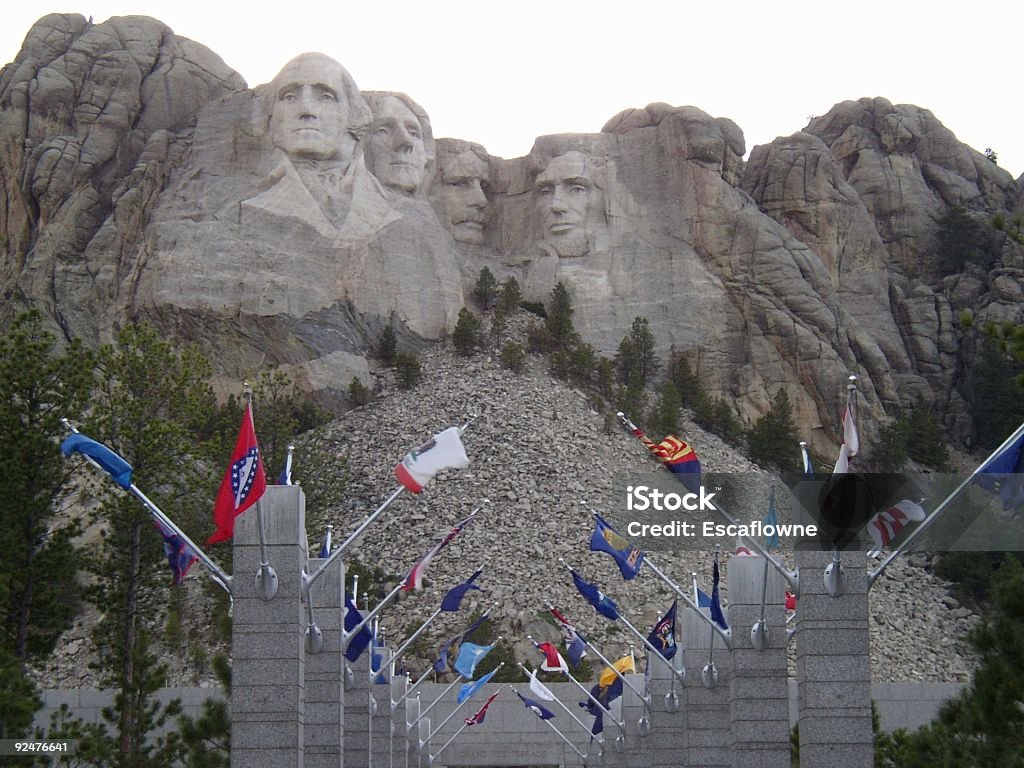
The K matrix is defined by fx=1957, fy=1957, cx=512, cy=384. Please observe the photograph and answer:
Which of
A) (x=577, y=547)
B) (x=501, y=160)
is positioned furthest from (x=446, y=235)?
(x=577, y=547)

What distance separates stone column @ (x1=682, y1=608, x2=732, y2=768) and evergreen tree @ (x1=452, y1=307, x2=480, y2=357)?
132ft

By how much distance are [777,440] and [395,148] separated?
18.9m

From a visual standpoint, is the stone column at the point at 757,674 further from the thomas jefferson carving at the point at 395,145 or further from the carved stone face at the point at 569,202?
the carved stone face at the point at 569,202

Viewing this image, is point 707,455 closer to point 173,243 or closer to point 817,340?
point 817,340

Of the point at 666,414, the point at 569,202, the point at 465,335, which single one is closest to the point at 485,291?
the point at 465,335

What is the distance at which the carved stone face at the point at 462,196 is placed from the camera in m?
Answer: 79.3

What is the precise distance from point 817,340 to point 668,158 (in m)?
9.82

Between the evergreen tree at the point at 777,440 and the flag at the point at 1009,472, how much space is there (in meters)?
45.3

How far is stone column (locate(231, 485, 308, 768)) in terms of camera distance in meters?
24.4

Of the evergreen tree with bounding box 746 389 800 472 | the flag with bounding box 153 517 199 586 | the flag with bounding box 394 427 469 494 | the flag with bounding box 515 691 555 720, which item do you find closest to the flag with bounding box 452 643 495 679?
the flag with bounding box 515 691 555 720

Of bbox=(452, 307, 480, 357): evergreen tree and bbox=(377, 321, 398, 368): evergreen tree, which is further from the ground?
bbox=(452, 307, 480, 357): evergreen tree

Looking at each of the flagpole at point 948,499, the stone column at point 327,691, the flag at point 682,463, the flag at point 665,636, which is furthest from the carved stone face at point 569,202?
the flagpole at point 948,499

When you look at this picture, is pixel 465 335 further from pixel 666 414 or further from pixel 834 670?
pixel 834 670

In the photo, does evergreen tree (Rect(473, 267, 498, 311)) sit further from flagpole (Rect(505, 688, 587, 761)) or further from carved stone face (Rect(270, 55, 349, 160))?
flagpole (Rect(505, 688, 587, 761))
